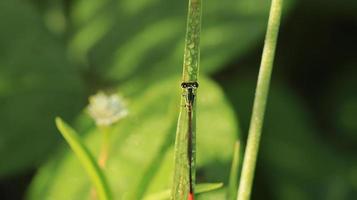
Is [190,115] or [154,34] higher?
[154,34]

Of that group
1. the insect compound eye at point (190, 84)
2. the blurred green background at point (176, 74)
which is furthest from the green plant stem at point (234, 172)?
the blurred green background at point (176, 74)

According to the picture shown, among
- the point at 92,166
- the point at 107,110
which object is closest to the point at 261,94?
the point at 92,166

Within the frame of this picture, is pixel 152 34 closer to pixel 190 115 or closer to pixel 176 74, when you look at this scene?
pixel 176 74

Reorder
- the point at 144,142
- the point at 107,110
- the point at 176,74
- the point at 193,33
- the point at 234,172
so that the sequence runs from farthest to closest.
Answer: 1. the point at 176,74
2. the point at 144,142
3. the point at 107,110
4. the point at 234,172
5. the point at 193,33

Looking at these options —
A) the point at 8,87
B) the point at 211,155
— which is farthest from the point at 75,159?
the point at 8,87

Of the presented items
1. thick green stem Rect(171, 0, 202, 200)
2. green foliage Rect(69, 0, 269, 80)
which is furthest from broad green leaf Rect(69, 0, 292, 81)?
thick green stem Rect(171, 0, 202, 200)

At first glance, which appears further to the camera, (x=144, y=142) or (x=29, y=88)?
(x=29, y=88)

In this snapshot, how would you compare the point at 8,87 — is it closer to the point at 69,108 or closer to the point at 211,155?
the point at 69,108
